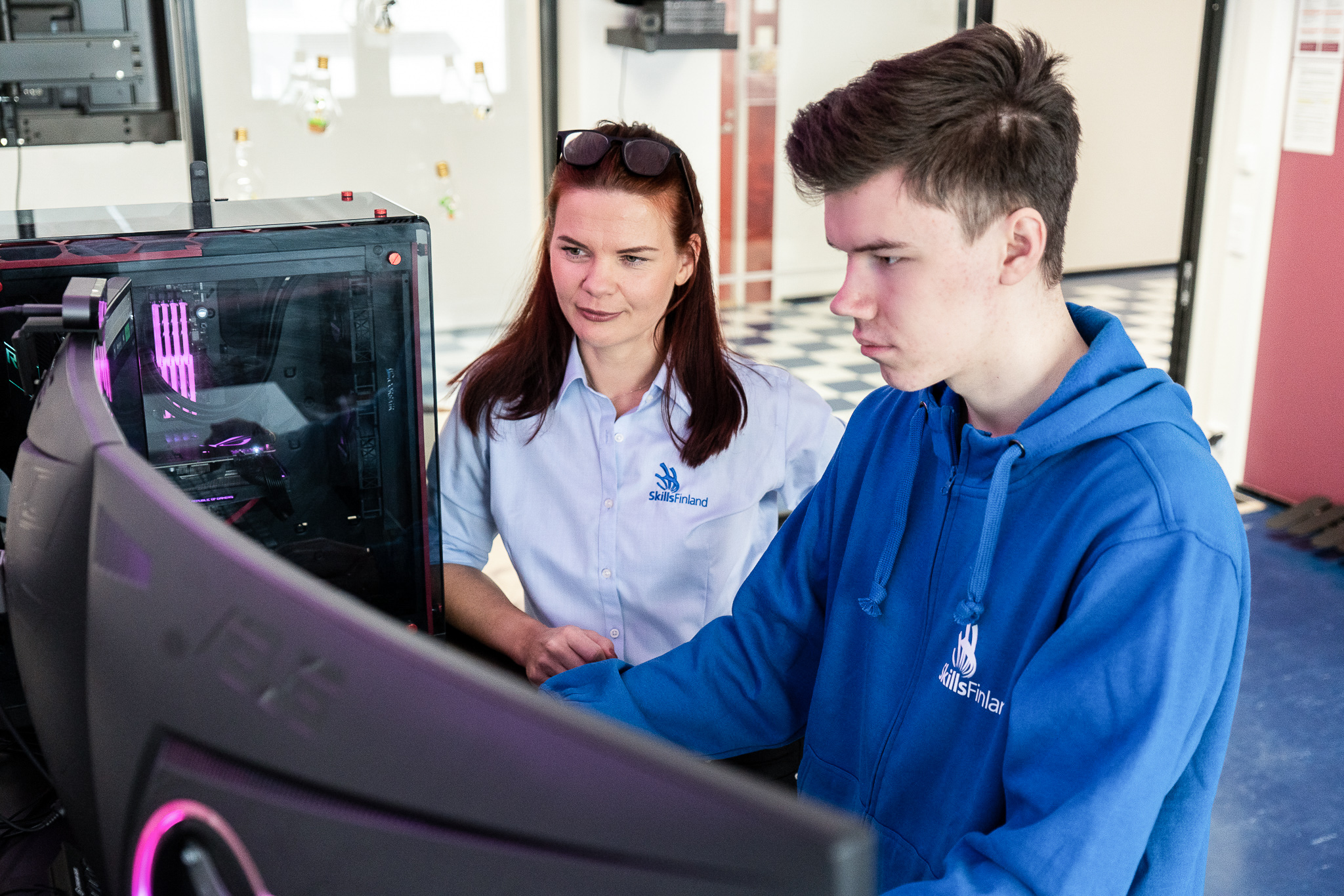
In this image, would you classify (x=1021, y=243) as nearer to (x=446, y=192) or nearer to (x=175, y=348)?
(x=175, y=348)

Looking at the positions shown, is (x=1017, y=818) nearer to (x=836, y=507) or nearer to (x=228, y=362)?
(x=836, y=507)

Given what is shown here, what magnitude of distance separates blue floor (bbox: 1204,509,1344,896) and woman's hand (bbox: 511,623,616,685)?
158 cm

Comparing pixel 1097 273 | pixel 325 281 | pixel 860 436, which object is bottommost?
pixel 1097 273

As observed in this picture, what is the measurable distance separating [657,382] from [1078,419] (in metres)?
0.77

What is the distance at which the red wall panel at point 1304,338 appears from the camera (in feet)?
13.0

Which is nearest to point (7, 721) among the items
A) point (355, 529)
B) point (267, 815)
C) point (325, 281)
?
point (355, 529)

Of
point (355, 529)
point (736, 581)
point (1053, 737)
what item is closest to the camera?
point (1053, 737)

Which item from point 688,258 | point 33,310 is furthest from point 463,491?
point 33,310

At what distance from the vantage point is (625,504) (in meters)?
1.60

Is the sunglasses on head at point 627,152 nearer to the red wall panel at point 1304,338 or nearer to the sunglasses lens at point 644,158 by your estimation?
the sunglasses lens at point 644,158

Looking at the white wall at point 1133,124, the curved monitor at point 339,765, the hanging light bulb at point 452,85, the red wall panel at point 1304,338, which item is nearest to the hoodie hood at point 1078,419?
the curved monitor at point 339,765

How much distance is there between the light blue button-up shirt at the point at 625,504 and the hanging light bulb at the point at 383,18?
2581 mm

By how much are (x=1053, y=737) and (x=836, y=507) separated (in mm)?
409

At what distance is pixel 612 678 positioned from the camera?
1203 mm
